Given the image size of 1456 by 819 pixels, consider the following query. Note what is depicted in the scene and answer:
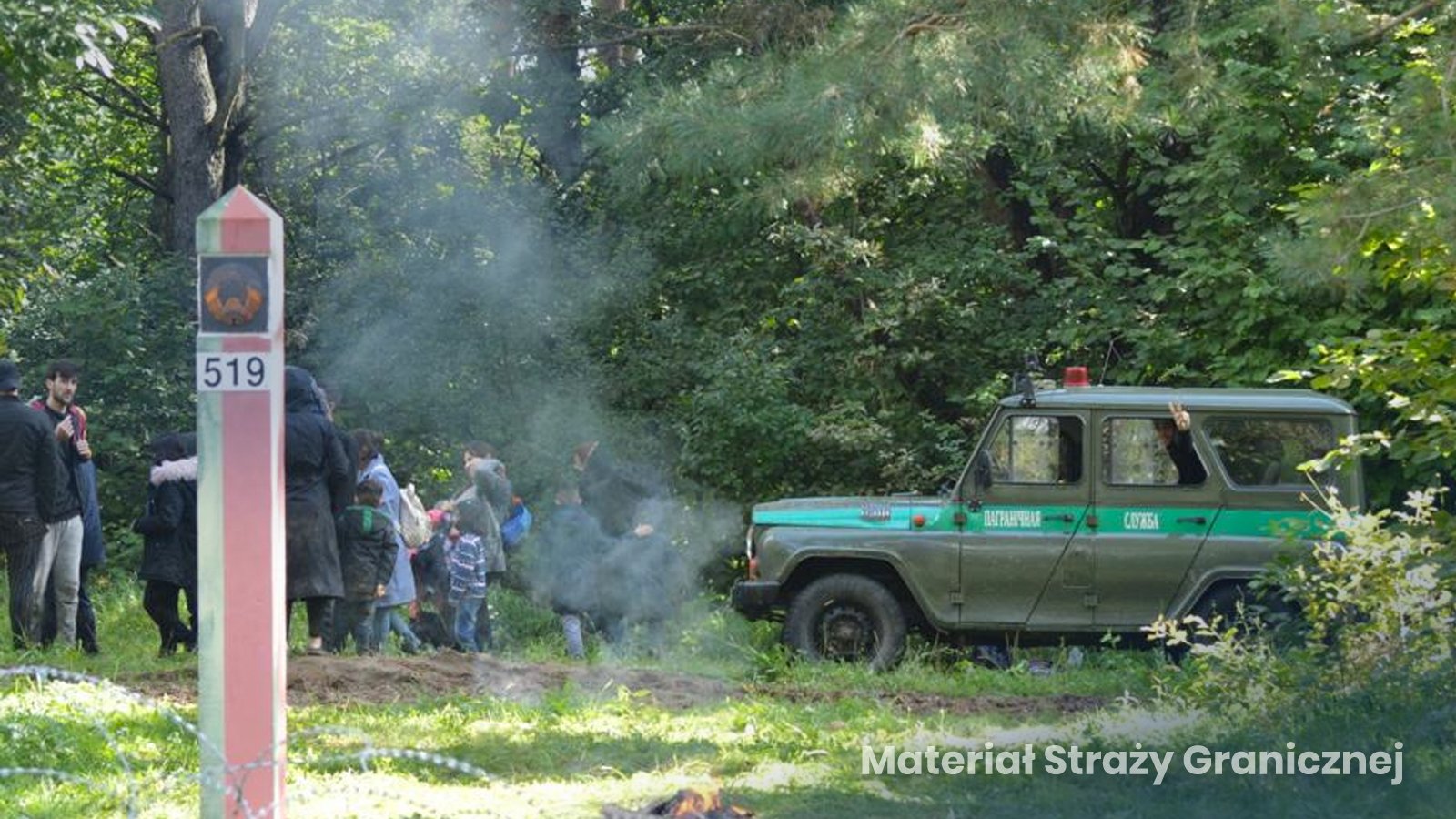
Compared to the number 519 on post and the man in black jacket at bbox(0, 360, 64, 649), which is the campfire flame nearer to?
the number 519 on post

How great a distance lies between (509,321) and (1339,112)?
8.86 m

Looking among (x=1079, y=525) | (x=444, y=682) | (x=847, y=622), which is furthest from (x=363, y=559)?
(x=1079, y=525)

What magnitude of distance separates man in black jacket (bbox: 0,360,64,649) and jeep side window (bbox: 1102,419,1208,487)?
22.4ft

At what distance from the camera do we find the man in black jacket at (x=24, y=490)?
474 inches

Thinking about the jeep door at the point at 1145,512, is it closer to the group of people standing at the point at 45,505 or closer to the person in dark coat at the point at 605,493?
the person in dark coat at the point at 605,493

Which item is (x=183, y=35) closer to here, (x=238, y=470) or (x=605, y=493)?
(x=605, y=493)

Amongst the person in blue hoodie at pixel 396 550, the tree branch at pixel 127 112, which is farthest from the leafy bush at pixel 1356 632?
the tree branch at pixel 127 112

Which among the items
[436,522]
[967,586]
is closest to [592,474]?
[436,522]

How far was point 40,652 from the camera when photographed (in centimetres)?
1225

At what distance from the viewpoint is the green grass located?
23.9 ft

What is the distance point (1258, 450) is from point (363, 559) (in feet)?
19.5

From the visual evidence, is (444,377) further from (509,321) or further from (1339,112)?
(1339,112)


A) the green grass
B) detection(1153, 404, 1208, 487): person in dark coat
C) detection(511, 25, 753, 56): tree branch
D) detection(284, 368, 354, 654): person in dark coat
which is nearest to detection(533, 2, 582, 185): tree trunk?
detection(511, 25, 753, 56): tree branch

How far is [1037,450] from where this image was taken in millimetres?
13047
